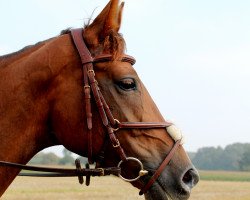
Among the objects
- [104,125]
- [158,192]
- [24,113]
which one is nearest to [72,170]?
[104,125]

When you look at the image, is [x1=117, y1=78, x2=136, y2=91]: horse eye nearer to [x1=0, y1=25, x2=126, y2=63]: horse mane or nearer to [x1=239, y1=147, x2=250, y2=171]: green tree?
[x1=0, y1=25, x2=126, y2=63]: horse mane

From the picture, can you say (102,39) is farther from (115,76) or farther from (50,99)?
(50,99)

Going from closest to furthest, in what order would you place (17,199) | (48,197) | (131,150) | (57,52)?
(131,150)
(57,52)
(17,199)
(48,197)

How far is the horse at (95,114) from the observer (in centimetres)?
402

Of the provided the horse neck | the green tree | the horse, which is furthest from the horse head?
the green tree

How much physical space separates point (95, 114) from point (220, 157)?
172 meters

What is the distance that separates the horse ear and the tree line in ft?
511

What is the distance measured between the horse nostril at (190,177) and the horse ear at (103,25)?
1.50 metres

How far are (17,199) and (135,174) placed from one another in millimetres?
20184

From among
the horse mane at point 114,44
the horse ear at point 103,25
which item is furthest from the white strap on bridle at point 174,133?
the horse ear at point 103,25

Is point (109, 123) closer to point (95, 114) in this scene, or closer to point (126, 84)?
point (95, 114)

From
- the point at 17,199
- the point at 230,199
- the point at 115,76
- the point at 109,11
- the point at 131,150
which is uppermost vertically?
the point at 109,11

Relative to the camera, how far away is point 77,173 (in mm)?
4266

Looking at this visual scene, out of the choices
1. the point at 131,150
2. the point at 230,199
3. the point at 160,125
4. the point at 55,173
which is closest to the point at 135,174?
the point at 131,150
